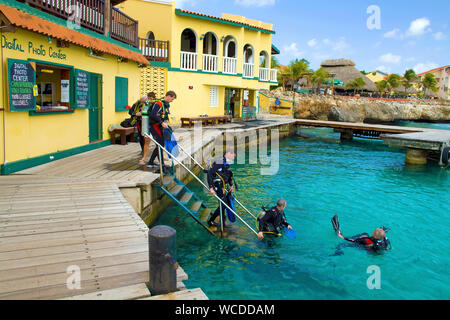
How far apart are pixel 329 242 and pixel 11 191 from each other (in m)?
6.96

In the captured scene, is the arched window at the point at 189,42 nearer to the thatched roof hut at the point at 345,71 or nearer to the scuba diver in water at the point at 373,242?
the scuba diver in water at the point at 373,242

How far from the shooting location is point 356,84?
6372 centimetres

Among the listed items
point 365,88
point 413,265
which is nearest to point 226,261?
point 413,265

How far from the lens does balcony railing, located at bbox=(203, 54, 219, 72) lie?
76.3 ft

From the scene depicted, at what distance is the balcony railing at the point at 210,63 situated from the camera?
23.3 meters

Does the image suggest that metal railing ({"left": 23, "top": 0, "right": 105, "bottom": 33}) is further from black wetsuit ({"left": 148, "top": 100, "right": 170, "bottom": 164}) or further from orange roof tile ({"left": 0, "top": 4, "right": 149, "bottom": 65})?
black wetsuit ({"left": 148, "top": 100, "right": 170, "bottom": 164})

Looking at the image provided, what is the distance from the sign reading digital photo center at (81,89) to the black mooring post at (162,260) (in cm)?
857

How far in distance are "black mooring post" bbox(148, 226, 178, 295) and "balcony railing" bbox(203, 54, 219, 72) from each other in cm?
2067

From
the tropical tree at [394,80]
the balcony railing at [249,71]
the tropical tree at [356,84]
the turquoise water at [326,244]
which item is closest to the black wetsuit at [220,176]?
the turquoise water at [326,244]

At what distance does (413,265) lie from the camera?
757 cm

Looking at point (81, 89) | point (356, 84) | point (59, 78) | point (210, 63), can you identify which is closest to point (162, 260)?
point (81, 89)

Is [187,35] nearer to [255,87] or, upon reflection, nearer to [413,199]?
[255,87]

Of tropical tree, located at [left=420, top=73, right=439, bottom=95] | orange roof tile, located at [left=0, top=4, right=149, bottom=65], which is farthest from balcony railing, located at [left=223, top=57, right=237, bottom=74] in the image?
tropical tree, located at [left=420, top=73, right=439, bottom=95]

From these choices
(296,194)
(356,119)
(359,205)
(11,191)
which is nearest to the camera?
(11,191)
